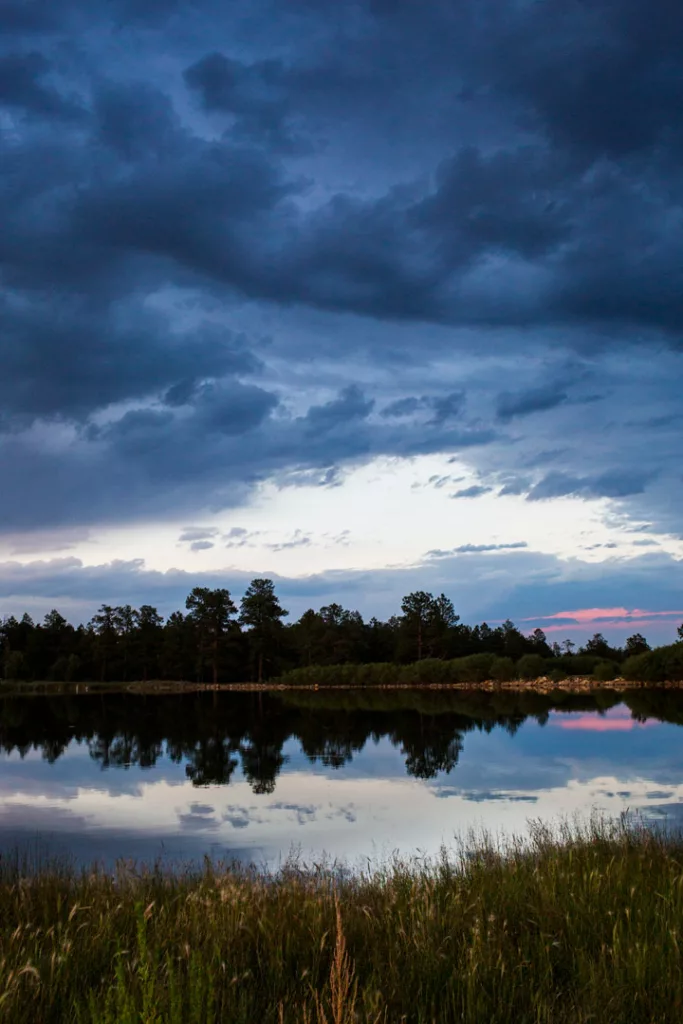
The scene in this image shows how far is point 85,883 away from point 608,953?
6.77 metres

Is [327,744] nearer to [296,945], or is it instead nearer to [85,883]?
[85,883]

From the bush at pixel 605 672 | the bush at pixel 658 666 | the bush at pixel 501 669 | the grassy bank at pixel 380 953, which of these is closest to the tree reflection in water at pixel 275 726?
the bush at pixel 658 666

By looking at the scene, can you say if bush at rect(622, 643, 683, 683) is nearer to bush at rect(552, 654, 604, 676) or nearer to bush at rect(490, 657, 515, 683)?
bush at rect(552, 654, 604, 676)

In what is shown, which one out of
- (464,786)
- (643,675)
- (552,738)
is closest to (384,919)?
(464,786)

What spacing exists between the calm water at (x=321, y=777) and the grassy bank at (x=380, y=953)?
752 cm

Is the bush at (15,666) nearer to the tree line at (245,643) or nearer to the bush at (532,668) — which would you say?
the tree line at (245,643)

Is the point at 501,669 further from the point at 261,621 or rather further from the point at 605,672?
the point at 261,621

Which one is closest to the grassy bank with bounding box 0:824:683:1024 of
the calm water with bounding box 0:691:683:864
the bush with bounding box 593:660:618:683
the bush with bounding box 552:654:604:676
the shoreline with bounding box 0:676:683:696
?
the calm water with bounding box 0:691:683:864

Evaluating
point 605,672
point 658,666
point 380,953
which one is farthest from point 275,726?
point 605,672

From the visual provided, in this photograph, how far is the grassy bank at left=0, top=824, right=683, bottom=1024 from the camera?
513cm

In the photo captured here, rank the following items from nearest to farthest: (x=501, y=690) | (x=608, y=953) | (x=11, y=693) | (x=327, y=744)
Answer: (x=608, y=953), (x=327, y=744), (x=501, y=690), (x=11, y=693)

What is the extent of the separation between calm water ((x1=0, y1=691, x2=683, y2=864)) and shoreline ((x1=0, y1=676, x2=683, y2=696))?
23.1 m

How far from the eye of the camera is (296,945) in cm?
660

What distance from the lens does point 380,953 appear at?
256 inches
